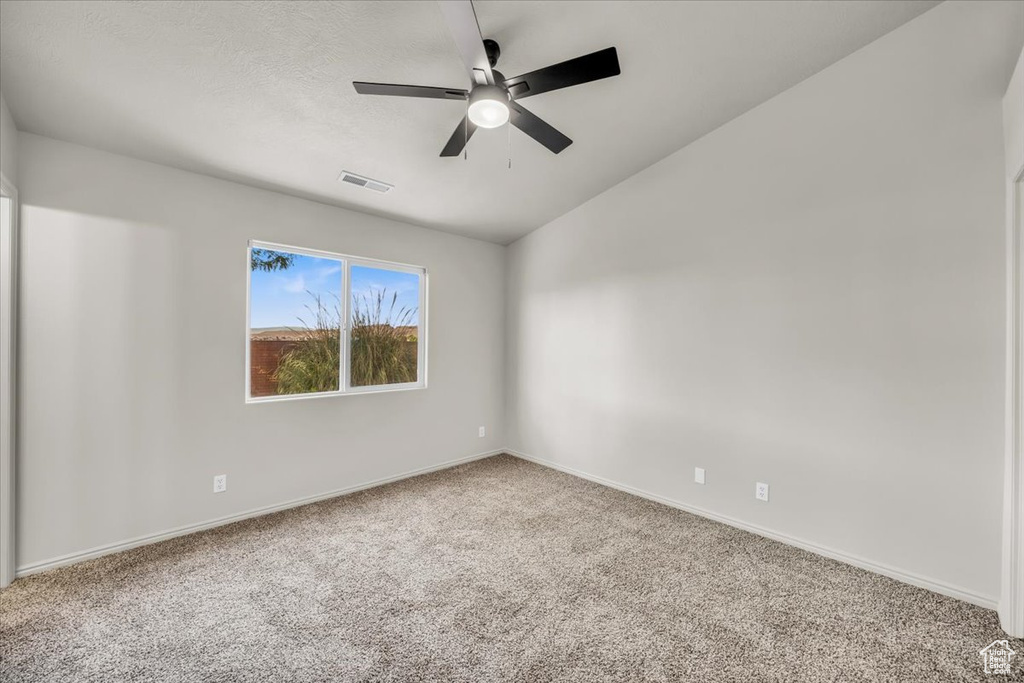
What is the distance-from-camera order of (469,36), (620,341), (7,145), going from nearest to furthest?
(469,36), (7,145), (620,341)

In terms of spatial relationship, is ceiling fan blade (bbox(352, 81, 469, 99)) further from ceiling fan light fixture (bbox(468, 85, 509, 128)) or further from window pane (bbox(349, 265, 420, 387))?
window pane (bbox(349, 265, 420, 387))

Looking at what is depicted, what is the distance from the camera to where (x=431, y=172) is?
3.12 meters

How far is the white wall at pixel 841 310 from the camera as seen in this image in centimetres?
212

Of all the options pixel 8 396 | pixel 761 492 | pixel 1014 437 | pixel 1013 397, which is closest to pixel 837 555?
pixel 761 492

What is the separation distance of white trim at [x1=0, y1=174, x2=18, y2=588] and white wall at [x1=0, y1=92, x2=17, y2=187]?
0.07 metres

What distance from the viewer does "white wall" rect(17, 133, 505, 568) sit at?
235cm

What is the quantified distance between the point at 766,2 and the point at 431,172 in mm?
2200

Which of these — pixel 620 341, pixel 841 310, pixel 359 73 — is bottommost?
pixel 620 341

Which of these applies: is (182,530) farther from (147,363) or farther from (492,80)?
(492,80)

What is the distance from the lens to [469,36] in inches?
60.8

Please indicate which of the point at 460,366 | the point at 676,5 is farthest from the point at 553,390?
the point at 676,5

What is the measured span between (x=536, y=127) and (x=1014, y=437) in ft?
8.85

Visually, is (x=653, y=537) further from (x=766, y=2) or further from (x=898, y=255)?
(x=766, y=2)

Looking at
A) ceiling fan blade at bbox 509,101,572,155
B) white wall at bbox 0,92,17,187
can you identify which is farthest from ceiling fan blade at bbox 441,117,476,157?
white wall at bbox 0,92,17,187
